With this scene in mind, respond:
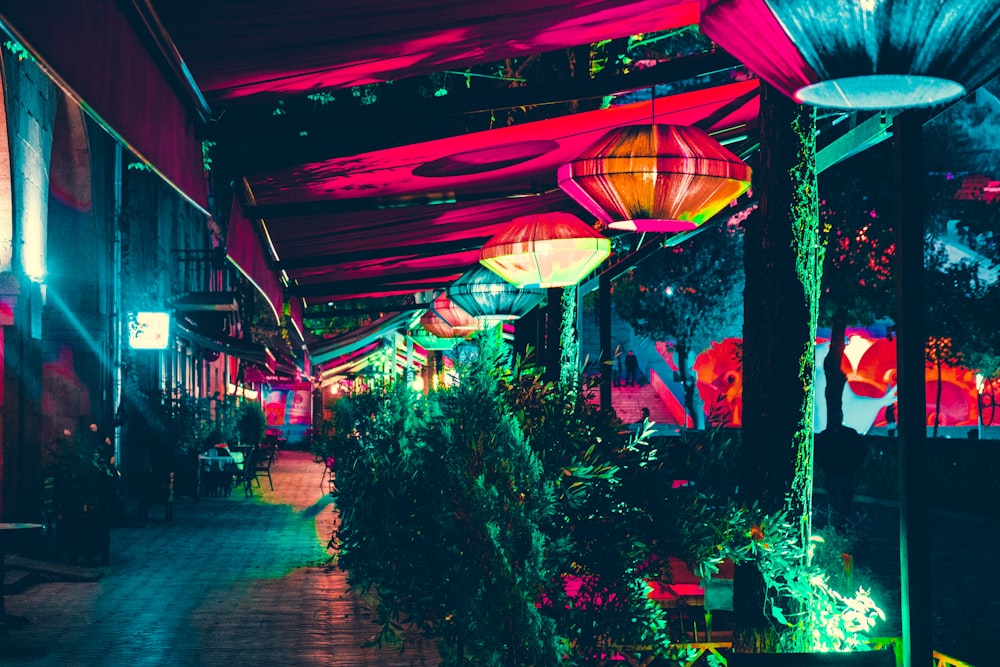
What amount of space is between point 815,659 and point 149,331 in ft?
46.6

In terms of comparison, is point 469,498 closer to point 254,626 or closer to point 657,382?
point 254,626

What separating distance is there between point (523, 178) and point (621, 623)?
4558 millimetres

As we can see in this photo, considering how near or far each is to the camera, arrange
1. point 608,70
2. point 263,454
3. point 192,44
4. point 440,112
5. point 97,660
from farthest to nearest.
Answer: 1. point 263,454
2. point 608,70
3. point 97,660
4. point 440,112
5. point 192,44

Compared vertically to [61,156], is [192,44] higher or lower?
lower

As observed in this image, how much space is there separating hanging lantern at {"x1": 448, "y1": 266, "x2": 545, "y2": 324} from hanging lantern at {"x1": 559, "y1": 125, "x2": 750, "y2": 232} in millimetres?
4281

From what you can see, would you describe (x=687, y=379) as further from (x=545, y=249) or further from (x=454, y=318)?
(x=545, y=249)

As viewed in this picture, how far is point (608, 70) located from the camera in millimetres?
12477

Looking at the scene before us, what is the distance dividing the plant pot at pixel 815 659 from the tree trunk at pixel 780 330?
1.17m

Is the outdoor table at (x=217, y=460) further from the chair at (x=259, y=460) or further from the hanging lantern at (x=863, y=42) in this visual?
the hanging lantern at (x=863, y=42)

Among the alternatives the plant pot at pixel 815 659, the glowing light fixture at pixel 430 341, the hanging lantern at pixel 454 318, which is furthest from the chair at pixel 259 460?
the plant pot at pixel 815 659

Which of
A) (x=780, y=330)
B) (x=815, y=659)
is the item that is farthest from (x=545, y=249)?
(x=815, y=659)

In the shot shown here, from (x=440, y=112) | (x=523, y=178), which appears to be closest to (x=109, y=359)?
(x=523, y=178)

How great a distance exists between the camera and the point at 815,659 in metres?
4.17

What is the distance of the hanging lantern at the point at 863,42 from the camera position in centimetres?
253
